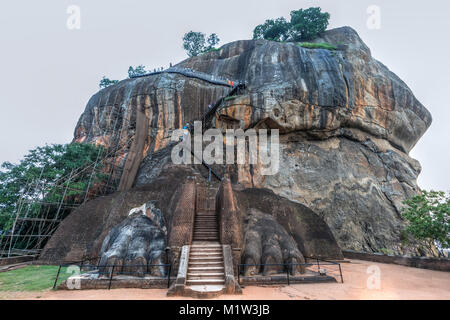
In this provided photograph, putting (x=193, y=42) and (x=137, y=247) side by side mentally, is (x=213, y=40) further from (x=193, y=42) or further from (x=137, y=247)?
(x=137, y=247)

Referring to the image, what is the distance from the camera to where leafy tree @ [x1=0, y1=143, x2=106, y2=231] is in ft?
44.2

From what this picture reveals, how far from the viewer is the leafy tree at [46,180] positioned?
1348 centimetres

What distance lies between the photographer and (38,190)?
46.3 feet

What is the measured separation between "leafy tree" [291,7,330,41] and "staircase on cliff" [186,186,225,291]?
2814 cm

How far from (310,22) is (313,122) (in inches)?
647

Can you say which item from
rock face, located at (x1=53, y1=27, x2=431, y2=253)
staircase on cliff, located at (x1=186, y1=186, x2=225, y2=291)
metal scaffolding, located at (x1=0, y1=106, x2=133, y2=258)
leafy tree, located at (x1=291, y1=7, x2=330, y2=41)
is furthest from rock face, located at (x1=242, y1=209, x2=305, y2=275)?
leafy tree, located at (x1=291, y1=7, x2=330, y2=41)

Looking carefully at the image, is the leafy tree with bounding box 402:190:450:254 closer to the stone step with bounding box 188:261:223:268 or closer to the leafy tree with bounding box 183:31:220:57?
the stone step with bounding box 188:261:223:268

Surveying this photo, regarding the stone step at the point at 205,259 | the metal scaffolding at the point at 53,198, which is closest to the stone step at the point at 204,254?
the stone step at the point at 205,259

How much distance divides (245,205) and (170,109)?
1361cm

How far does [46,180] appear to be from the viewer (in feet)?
50.6
